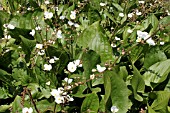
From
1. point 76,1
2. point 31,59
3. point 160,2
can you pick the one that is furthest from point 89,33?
point 160,2

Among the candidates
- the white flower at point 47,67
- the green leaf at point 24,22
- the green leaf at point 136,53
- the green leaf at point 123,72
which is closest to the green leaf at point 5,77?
the white flower at point 47,67

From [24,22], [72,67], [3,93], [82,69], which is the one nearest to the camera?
[72,67]

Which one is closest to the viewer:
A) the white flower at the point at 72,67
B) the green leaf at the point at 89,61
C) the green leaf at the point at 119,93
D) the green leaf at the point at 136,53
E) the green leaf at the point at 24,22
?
the green leaf at the point at 119,93

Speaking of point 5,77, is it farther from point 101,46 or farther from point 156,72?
point 156,72

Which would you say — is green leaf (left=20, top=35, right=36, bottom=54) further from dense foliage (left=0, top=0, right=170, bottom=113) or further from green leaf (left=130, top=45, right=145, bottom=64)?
green leaf (left=130, top=45, right=145, bottom=64)

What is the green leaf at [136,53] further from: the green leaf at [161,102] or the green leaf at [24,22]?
the green leaf at [24,22]

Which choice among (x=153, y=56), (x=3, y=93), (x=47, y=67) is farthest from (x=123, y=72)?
(x=3, y=93)
